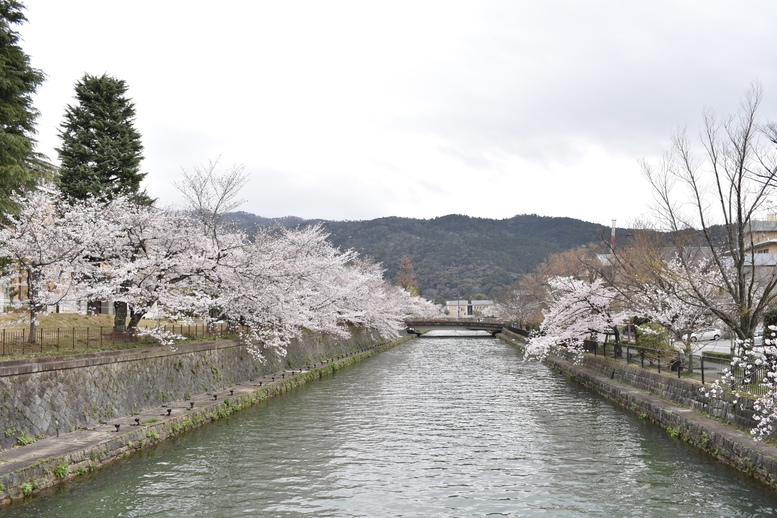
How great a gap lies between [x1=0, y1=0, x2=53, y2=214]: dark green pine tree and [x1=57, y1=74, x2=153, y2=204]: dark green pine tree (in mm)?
11424

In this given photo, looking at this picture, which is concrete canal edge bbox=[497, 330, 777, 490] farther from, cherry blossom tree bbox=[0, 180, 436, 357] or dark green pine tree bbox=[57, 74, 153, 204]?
dark green pine tree bbox=[57, 74, 153, 204]

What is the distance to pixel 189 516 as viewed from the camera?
1219 centimetres

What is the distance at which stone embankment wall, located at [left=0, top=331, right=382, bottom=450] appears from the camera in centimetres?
1489

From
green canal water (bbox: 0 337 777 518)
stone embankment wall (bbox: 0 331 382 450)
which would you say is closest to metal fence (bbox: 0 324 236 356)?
stone embankment wall (bbox: 0 331 382 450)

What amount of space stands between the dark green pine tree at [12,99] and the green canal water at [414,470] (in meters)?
12.3

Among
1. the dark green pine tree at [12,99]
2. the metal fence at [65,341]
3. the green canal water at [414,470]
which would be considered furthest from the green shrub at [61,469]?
the dark green pine tree at [12,99]

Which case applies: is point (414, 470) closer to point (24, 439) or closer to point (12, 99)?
point (24, 439)

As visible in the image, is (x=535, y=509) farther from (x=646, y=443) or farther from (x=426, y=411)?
(x=426, y=411)

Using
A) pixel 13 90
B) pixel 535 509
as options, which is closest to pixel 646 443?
pixel 535 509

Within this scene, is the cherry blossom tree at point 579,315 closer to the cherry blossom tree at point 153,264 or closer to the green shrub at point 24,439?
the cherry blossom tree at point 153,264

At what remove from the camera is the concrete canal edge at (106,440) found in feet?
41.1

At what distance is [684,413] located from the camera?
19891 millimetres

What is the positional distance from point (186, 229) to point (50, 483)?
1550 cm

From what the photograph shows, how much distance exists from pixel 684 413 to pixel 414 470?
9.71 m
